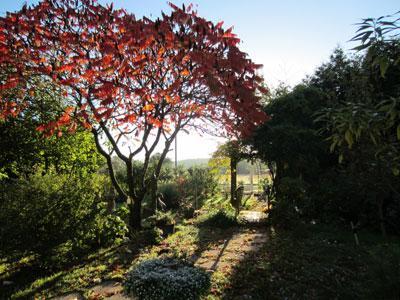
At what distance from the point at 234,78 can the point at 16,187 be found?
16.4 feet

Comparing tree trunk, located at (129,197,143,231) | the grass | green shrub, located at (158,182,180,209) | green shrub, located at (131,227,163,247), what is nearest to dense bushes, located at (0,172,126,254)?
the grass

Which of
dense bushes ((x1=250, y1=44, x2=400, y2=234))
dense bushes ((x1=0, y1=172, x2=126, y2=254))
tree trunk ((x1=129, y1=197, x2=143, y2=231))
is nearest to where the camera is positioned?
dense bushes ((x1=0, y1=172, x2=126, y2=254))

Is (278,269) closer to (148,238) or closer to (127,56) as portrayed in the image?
(148,238)

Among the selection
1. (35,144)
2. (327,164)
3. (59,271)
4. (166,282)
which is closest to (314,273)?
(166,282)

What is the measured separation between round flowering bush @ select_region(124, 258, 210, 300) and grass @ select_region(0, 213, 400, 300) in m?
0.30

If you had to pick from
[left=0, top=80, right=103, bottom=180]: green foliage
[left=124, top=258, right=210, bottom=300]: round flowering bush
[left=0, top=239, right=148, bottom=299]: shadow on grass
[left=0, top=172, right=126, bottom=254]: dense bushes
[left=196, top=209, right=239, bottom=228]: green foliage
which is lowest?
[left=0, top=239, right=148, bottom=299]: shadow on grass

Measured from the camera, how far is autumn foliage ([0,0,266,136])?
5438mm

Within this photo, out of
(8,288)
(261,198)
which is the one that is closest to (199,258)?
(8,288)

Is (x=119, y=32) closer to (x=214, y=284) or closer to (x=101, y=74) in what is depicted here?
(x=101, y=74)

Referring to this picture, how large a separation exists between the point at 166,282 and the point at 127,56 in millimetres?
4178

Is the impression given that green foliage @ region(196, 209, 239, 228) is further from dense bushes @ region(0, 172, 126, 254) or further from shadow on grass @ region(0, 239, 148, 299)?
dense bushes @ region(0, 172, 126, 254)

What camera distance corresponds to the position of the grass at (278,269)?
4.20 metres

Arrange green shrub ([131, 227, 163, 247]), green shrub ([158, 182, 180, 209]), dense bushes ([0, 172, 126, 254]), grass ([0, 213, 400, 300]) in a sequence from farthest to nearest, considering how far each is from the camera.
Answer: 1. green shrub ([158, 182, 180, 209])
2. green shrub ([131, 227, 163, 247])
3. dense bushes ([0, 172, 126, 254])
4. grass ([0, 213, 400, 300])

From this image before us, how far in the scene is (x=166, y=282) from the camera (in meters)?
4.08
